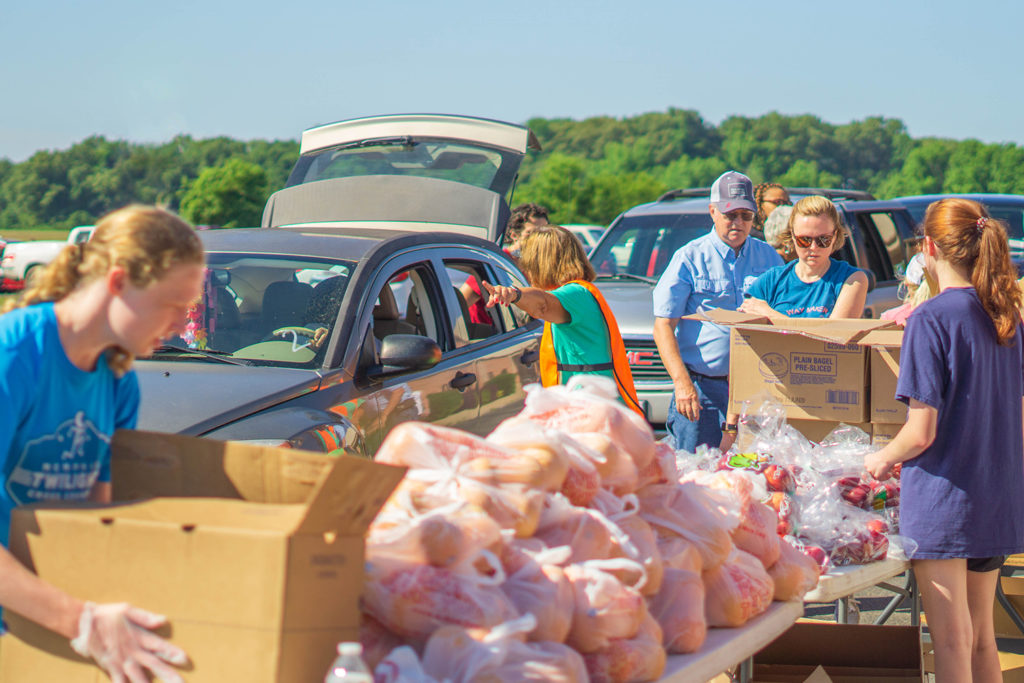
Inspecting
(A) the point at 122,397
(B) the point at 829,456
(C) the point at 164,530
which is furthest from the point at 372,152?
(C) the point at 164,530

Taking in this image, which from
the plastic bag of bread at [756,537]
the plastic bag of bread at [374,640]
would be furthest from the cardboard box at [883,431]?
the plastic bag of bread at [374,640]

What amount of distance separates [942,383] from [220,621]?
2.47 meters

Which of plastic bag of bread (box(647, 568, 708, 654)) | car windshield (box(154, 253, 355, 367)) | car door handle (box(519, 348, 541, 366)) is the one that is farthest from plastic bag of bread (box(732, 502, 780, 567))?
car door handle (box(519, 348, 541, 366))

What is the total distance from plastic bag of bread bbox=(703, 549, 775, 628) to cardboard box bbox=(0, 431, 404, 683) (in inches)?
46.1

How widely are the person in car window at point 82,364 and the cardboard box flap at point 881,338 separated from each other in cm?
299

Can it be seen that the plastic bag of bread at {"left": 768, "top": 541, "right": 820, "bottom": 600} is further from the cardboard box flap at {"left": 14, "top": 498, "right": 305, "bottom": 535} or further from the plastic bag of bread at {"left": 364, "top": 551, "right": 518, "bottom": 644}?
the cardboard box flap at {"left": 14, "top": 498, "right": 305, "bottom": 535}

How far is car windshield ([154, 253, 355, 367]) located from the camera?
4.79m

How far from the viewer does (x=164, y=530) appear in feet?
5.84

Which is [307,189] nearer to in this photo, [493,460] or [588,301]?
[588,301]

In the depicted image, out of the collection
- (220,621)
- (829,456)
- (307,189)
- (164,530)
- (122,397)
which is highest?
(307,189)

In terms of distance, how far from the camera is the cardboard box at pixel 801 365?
434cm

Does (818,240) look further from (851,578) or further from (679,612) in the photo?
(679,612)

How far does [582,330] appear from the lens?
4977 mm

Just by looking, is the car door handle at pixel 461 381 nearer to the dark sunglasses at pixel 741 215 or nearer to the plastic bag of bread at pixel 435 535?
the dark sunglasses at pixel 741 215
